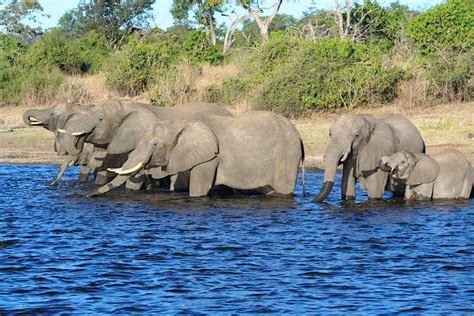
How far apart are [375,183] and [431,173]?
2.48 feet

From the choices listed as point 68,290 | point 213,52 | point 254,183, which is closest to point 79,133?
point 254,183

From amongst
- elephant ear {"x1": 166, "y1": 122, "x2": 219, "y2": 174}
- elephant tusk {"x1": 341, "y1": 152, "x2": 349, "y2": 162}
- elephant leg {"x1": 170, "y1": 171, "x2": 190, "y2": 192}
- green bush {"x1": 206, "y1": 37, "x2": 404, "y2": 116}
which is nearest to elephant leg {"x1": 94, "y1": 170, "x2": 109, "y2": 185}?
elephant leg {"x1": 170, "y1": 171, "x2": 190, "y2": 192}

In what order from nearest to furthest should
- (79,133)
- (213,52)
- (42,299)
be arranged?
(42,299)
(79,133)
(213,52)

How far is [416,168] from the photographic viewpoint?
1333 centimetres

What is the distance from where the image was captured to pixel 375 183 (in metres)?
13.7

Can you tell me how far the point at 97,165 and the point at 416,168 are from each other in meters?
4.78

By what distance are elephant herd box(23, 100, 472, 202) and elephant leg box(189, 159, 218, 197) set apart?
0.04 feet

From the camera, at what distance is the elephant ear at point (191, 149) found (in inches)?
531

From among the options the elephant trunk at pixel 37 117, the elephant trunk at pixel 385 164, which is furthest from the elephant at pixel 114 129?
the elephant trunk at pixel 385 164

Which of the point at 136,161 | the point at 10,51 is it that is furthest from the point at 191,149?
the point at 10,51

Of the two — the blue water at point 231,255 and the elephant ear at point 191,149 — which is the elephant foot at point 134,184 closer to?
the blue water at point 231,255

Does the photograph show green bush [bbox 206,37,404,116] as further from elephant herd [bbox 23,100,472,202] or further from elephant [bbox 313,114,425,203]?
elephant [bbox 313,114,425,203]

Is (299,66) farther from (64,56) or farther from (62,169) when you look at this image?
(64,56)

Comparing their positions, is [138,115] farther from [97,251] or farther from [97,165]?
[97,251]
